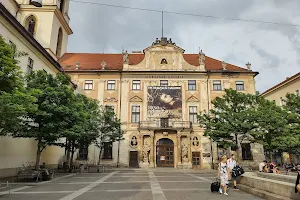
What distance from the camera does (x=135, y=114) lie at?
1192 inches

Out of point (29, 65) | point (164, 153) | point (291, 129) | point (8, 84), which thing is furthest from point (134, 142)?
point (8, 84)

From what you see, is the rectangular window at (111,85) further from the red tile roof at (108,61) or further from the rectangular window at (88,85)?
the rectangular window at (88,85)

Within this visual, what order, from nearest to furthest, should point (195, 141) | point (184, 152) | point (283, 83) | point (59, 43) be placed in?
point (184, 152), point (195, 141), point (283, 83), point (59, 43)

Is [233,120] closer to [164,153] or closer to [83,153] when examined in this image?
[164,153]

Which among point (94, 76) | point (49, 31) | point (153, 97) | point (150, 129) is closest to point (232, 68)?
point (153, 97)

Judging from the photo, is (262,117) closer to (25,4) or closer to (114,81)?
(114,81)

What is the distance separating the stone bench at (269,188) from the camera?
23.7ft

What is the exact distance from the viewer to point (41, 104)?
1442 cm

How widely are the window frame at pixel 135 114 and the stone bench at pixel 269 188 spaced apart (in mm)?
19928

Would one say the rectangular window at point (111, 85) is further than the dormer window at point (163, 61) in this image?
No

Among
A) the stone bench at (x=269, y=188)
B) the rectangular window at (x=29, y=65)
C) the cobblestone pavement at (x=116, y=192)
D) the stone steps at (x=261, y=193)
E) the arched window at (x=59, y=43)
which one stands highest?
the arched window at (x=59, y=43)

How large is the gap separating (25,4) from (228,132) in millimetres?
31653

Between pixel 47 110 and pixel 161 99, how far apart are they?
1762 cm

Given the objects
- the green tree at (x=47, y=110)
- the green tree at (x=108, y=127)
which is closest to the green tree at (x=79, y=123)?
the green tree at (x=47, y=110)
